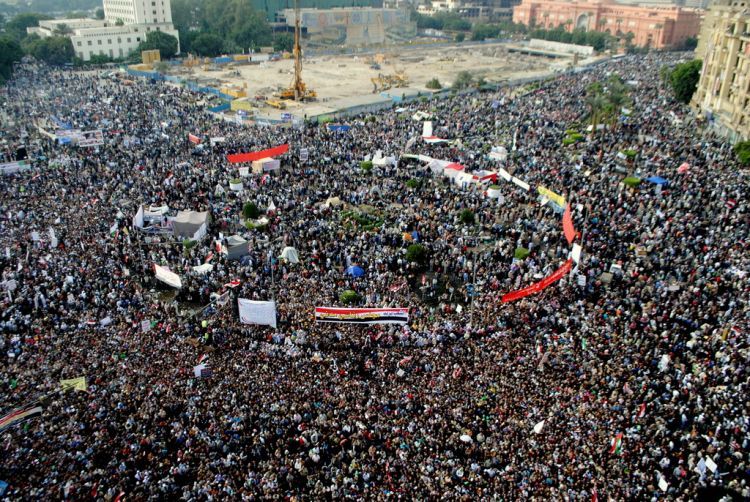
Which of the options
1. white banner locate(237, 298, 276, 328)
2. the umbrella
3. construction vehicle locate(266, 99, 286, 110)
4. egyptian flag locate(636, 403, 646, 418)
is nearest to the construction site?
construction vehicle locate(266, 99, 286, 110)

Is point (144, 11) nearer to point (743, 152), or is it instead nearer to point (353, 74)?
point (353, 74)

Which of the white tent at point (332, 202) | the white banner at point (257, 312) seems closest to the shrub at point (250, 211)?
the white tent at point (332, 202)

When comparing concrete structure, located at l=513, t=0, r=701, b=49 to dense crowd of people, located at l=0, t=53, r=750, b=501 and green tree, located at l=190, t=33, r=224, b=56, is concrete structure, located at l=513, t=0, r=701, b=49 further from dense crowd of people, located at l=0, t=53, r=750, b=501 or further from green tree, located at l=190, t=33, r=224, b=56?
dense crowd of people, located at l=0, t=53, r=750, b=501

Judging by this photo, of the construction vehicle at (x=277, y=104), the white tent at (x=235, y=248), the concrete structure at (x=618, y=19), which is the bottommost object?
the white tent at (x=235, y=248)

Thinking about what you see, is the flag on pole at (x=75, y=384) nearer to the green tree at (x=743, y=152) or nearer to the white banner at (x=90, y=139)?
the white banner at (x=90, y=139)

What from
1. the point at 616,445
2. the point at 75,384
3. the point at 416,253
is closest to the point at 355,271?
the point at 416,253
